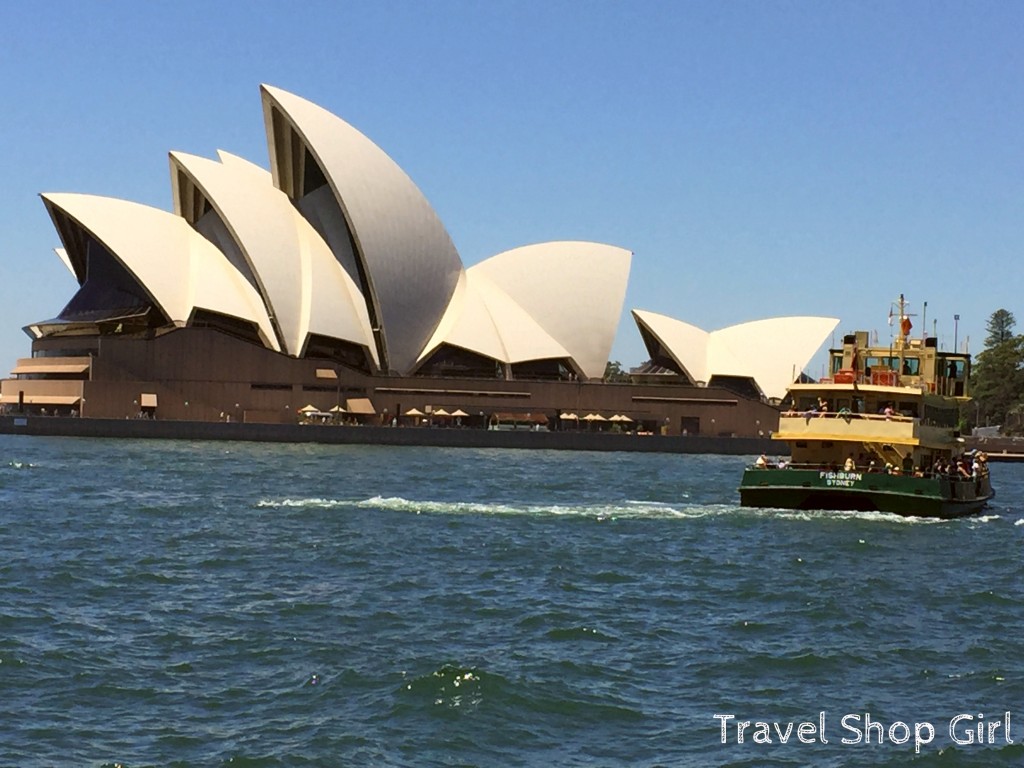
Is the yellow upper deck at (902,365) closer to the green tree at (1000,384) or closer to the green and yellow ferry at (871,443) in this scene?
the green and yellow ferry at (871,443)

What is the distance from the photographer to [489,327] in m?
86.9

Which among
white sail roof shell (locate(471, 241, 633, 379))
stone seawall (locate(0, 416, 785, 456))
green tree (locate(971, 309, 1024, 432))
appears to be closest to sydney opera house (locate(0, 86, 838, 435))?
white sail roof shell (locate(471, 241, 633, 379))

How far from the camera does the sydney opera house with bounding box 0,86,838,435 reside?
3017 inches

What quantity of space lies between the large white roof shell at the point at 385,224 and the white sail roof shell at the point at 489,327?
94 centimetres

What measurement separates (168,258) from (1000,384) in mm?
78661

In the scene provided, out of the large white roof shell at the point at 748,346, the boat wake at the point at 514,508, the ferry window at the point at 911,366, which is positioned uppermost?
the large white roof shell at the point at 748,346

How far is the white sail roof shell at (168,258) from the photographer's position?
75.2 meters

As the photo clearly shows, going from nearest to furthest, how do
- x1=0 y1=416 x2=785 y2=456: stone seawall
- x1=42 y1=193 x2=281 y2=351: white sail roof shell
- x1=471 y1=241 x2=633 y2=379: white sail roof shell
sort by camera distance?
x1=42 y1=193 x2=281 y2=351: white sail roof shell < x1=0 y1=416 x2=785 y2=456: stone seawall < x1=471 y1=241 x2=633 y2=379: white sail roof shell

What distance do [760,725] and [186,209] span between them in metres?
71.3

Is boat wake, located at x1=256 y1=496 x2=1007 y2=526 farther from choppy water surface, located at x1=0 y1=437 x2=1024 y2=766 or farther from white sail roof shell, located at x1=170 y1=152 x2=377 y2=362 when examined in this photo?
white sail roof shell, located at x1=170 y1=152 x2=377 y2=362

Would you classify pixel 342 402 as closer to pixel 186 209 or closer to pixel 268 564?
pixel 186 209

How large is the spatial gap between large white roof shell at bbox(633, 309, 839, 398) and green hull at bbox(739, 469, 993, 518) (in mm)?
60965

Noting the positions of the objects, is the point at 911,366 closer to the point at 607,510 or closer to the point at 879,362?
the point at 879,362

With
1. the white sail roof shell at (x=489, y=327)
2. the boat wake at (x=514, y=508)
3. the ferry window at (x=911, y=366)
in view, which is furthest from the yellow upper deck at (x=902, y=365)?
the white sail roof shell at (x=489, y=327)
